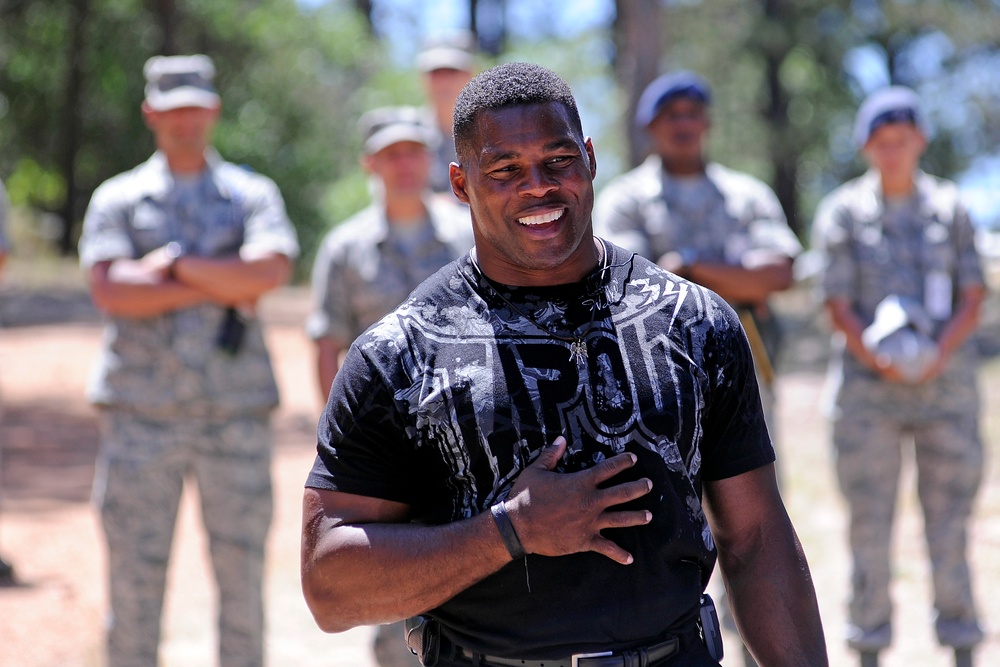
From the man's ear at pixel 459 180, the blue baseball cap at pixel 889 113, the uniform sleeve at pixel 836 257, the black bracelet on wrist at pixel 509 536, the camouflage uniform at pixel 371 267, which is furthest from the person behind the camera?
the uniform sleeve at pixel 836 257

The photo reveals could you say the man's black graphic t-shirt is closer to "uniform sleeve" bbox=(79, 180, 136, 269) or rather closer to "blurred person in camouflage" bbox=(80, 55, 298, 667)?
"blurred person in camouflage" bbox=(80, 55, 298, 667)

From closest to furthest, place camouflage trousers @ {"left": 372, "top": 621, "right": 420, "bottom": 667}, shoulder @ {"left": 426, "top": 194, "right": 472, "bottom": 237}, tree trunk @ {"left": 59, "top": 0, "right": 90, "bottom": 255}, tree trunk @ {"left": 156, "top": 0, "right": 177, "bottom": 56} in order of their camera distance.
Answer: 1. camouflage trousers @ {"left": 372, "top": 621, "right": 420, "bottom": 667}
2. shoulder @ {"left": 426, "top": 194, "right": 472, "bottom": 237}
3. tree trunk @ {"left": 156, "top": 0, "right": 177, "bottom": 56}
4. tree trunk @ {"left": 59, "top": 0, "right": 90, "bottom": 255}

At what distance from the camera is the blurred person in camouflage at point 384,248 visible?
489 cm

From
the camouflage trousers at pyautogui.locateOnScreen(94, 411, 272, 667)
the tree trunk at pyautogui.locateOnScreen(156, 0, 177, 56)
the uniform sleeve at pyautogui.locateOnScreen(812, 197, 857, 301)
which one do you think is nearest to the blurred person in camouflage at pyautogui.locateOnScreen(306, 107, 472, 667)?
the camouflage trousers at pyautogui.locateOnScreen(94, 411, 272, 667)

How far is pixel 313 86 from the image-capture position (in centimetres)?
2589

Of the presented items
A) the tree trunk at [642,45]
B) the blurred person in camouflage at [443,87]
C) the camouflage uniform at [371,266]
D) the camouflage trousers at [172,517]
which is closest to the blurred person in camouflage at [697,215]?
the camouflage uniform at [371,266]

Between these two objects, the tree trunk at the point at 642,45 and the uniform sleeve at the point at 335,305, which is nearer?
the uniform sleeve at the point at 335,305

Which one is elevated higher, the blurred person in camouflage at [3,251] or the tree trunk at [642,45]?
the tree trunk at [642,45]

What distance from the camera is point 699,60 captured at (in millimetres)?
22891

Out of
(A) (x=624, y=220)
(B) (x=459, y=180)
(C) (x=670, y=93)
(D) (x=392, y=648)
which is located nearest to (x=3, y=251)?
(D) (x=392, y=648)

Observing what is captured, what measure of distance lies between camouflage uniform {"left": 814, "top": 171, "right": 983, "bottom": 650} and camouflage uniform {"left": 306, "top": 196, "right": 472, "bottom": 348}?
5.71ft

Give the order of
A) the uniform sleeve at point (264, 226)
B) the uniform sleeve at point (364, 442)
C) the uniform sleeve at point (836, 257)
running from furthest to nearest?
1. the uniform sleeve at point (836, 257)
2. the uniform sleeve at point (264, 226)
3. the uniform sleeve at point (364, 442)

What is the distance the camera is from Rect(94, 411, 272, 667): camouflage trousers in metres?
4.50

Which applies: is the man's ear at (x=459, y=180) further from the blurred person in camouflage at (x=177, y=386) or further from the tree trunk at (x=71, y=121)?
the tree trunk at (x=71, y=121)
